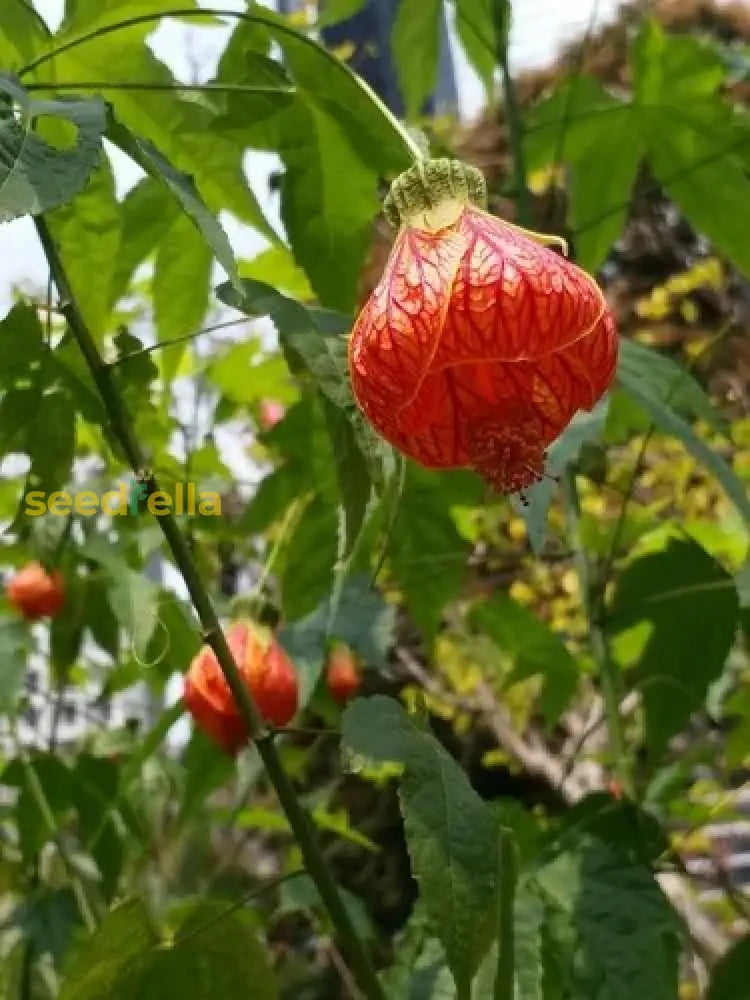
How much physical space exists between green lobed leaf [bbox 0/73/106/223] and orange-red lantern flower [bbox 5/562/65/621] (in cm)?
63

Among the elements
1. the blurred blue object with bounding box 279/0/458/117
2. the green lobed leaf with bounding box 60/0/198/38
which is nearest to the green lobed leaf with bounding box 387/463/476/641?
the green lobed leaf with bounding box 60/0/198/38

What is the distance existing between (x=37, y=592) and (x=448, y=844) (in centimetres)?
69

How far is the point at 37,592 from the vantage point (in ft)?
3.29

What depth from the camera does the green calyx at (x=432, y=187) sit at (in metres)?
0.45

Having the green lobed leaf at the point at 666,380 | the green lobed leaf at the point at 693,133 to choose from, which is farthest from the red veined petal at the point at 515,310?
the green lobed leaf at the point at 693,133

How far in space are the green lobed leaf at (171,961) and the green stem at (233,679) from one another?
0.04m

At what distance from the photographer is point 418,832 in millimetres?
374

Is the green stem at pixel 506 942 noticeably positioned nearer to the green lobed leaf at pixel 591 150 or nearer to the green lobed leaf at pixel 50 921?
the green lobed leaf at pixel 591 150

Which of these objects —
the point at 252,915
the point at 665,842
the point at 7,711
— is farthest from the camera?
the point at 252,915

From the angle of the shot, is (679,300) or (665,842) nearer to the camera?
(665,842)

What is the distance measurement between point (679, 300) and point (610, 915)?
1.82m

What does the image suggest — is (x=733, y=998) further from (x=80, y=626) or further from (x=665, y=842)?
(x=80, y=626)

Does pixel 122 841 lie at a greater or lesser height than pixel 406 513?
lesser

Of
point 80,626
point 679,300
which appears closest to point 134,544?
point 80,626
